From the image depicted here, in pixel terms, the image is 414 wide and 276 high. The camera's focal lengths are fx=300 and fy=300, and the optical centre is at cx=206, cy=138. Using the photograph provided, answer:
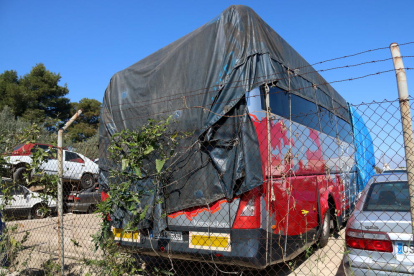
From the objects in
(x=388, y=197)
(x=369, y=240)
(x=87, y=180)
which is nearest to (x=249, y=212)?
(x=369, y=240)

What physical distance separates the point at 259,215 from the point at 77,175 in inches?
446

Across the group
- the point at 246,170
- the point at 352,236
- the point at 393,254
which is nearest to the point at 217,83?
the point at 246,170

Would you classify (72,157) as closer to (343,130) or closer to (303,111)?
(343,130)

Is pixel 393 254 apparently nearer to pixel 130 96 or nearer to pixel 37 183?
pixel 130 96

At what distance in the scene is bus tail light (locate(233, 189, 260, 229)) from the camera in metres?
3.44

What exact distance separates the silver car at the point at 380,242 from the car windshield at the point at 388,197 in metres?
0.01

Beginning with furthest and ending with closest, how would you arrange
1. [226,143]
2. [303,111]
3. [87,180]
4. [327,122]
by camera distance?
[87,180], [327,122], [303,111], [226,143]

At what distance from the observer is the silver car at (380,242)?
3.03m

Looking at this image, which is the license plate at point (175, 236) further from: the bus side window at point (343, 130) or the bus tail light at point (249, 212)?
the bus side window at point (343, 130)

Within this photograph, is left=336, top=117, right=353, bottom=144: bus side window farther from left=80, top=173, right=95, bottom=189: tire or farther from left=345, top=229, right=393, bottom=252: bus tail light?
left=80, top=173, right=95, bottom=189: tire

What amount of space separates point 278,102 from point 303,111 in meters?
1.05

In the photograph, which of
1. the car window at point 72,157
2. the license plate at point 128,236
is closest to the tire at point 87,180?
the car window at point 72,157

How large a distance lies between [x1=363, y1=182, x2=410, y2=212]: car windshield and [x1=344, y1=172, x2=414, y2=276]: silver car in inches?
0.5

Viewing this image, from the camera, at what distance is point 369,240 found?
3.24 metres
